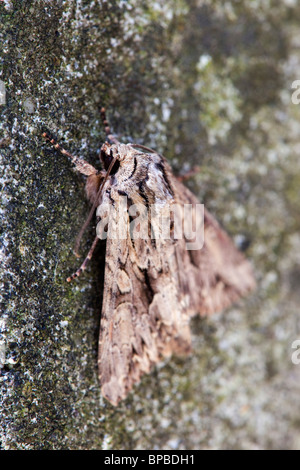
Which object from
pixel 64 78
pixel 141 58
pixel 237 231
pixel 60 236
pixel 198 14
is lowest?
pixel 60 236

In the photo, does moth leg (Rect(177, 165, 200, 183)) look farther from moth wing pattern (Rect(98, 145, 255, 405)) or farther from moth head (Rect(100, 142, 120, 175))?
moth head (Rect(100, 142, 120, 175))

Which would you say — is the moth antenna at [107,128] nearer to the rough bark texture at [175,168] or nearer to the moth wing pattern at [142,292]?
the rough bark texture at [175,168]

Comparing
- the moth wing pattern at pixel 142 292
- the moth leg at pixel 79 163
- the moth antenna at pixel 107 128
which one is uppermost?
the moth antenna at pixel 107 128

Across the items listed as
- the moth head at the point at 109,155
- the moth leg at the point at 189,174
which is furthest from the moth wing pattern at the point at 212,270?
the moth head at the point at 109,155

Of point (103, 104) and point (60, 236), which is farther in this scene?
point (103, 104)

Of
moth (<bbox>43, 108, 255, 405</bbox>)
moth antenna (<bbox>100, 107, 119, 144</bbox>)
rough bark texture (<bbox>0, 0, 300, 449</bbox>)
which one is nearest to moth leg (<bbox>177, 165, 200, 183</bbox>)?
rough bark texture (<bbox>0, 0, 300, 449</bbox>)

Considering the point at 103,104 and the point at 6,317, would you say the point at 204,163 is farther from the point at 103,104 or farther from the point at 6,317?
the point at 6,317

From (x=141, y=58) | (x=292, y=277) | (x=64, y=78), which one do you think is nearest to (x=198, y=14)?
(x=141, y=58)
